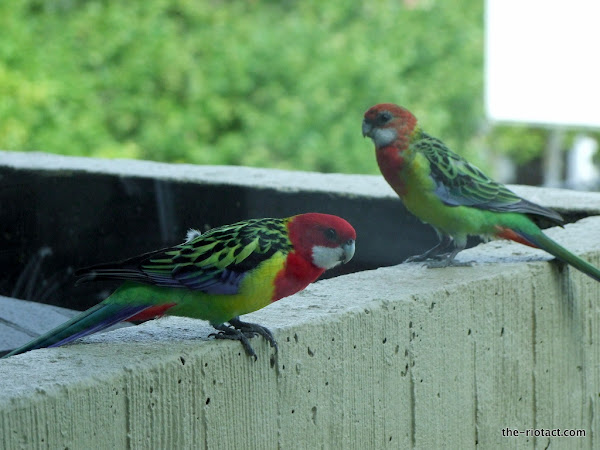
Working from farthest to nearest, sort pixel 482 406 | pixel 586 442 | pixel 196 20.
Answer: pixel 196 20
pixel 586 442
pixel 482 406

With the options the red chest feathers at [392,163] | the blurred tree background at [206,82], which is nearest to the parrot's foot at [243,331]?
the red chest feathers at [392,163]

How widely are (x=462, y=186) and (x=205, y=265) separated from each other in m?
1.06

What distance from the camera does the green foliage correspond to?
12.6m

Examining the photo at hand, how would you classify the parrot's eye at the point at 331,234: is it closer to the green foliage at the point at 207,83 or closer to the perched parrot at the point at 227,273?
the perched parrot at the point at 227,273

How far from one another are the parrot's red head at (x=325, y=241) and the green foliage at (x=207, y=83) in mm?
10061

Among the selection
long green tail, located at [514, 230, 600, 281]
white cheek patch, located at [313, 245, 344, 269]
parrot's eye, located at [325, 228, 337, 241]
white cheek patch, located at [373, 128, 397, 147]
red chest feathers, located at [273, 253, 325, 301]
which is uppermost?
white cheek patch, located at [373, 128, 397, 147]

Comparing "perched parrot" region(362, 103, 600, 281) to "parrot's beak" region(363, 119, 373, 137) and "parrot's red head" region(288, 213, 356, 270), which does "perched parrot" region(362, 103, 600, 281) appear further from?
"parrot's red head" region(288, 213, 356, 270)

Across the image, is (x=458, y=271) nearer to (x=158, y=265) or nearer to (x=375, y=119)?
(x=375, y=119)

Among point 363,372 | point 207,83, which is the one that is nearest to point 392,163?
point 363,372

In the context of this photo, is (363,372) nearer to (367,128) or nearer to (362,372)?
(362,372)

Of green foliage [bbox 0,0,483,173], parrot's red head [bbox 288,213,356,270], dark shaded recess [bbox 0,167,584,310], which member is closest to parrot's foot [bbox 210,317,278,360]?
parrot's red head [bbox 288,213,356,270]

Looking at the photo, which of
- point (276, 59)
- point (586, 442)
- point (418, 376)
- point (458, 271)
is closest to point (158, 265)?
point (418, 376)

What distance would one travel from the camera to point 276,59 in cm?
1342

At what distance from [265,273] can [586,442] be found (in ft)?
5.20
